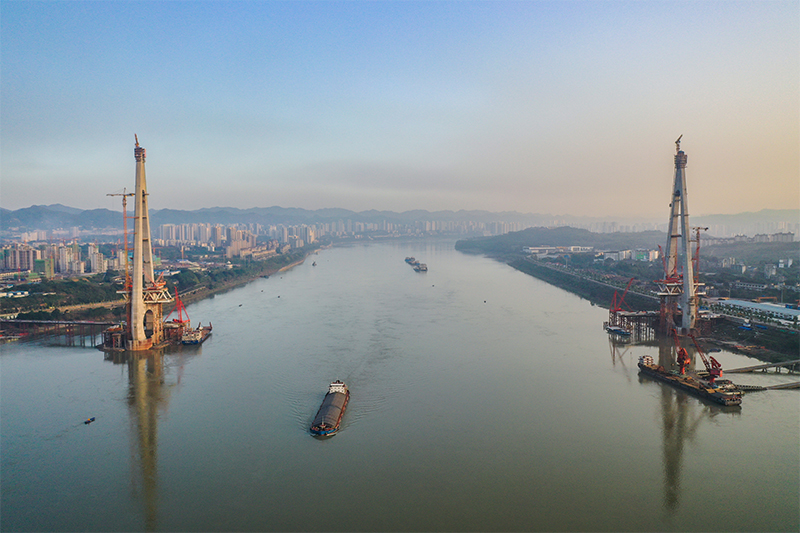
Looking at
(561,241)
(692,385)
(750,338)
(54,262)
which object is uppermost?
(561,241)

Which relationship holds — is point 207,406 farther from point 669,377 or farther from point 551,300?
point 551,300

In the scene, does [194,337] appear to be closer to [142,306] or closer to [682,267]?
[142,306]

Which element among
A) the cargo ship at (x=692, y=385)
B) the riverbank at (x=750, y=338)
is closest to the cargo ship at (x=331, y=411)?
the cargo ship at (x=692, y=385)

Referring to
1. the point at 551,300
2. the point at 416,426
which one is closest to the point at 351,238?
the point at 551,300

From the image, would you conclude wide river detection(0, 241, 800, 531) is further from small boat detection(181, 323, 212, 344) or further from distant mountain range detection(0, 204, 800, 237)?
distant mountain range detection(0, 204, 800, 237)

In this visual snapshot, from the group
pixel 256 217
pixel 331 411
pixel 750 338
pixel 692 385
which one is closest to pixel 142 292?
pixel 331 411

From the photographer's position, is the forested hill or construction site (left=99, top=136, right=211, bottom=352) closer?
construction site (left=99, top=136, right=211, bottom=352)

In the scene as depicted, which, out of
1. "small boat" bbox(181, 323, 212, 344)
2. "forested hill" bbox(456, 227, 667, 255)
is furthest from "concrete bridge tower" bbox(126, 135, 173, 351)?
"forested hill" bbox(456, 227, 667, 255)
